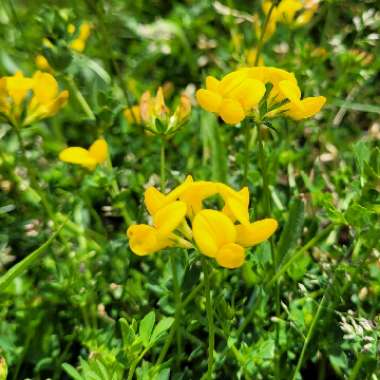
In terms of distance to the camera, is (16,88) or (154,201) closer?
(154,201)

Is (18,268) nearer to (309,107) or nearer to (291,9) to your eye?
(309,107)

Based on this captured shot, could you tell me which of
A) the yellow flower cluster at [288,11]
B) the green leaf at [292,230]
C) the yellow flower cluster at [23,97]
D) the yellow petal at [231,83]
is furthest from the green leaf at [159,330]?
the yellow flower cluster at [288,11]

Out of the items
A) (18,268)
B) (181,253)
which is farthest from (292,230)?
(18,268)

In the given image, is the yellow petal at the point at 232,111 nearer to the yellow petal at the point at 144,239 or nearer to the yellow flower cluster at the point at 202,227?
the yellow flower cluster at the point at 202,227

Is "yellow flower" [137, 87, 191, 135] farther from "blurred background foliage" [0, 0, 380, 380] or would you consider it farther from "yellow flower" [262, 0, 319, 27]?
"yellow flower" [262, 0, 319, 27]

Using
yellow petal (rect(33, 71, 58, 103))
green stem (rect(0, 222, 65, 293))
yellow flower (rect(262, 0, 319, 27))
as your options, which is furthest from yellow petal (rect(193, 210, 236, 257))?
yellow flower (rect(262, 0, 319, 27))

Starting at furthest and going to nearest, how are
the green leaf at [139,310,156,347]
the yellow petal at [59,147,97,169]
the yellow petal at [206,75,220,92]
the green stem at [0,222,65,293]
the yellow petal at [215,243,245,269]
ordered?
the yellow petal at [59,147,97,169], the green stem at [0,222,65,293], the yellow petal at [206,75,220,92], the green leaf at [139,310,156,347], the yellow petal at [215,243,245,269]
